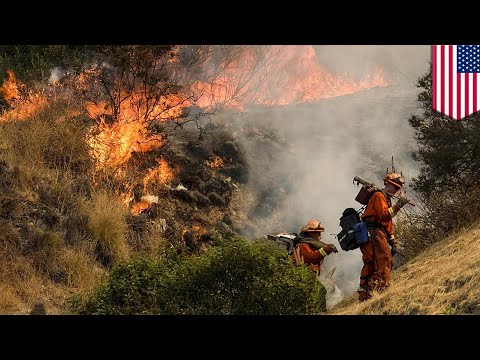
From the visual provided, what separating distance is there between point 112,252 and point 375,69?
21.2 metres

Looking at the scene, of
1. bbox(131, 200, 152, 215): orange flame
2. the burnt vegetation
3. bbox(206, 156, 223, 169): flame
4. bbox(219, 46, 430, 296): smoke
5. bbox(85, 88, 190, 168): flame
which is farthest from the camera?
bbox(219, 46, 430, 296): smoke

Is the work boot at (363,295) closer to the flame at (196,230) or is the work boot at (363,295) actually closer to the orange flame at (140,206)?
the flame at (196,230)

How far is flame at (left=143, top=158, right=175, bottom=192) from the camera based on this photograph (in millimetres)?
16205

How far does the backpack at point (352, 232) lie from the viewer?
10195mm

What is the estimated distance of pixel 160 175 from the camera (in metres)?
16.5

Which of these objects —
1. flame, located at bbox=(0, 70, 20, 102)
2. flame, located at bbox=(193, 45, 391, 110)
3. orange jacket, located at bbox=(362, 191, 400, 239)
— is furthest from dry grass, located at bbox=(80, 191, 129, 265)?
flame, located at bbox=(193, 45, 391, 110)

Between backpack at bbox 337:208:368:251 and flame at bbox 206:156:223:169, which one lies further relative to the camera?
flame at bbox 206:156:223:169

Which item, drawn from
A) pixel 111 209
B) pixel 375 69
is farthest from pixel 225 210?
pixel 375 69

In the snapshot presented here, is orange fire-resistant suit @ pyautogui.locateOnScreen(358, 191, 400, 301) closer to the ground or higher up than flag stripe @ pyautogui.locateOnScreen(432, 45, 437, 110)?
closer to the ground

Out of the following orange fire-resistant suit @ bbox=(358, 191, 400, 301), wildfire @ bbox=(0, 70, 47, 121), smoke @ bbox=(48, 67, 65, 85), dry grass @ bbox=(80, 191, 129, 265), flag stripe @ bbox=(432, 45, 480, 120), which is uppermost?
smoke @ bbox=(48, 67, 65, 85)

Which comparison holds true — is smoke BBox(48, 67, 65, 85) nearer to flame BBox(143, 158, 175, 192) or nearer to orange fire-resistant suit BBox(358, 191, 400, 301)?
flame BBox(143, 158, 175, 192)

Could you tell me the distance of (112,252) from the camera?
13.1 meters
